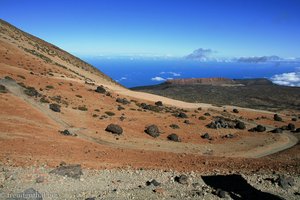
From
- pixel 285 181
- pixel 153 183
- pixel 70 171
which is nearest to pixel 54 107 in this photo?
pixel 70 171

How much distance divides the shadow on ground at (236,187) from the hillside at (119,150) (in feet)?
0.19

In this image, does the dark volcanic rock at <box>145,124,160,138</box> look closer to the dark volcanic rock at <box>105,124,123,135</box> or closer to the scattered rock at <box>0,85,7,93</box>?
the dark volcanic rock at <box>105,124,123,135</box>

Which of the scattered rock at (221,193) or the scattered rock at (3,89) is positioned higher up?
the scattered rock at (3,89)

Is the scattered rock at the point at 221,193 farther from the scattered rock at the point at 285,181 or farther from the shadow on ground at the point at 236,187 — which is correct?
the scattered rock at the point at 285,181

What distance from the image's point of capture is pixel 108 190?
15523 mm

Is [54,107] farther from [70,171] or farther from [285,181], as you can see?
[285,181]

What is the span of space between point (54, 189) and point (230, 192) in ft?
27.7

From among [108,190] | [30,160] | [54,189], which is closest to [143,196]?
[108,190]

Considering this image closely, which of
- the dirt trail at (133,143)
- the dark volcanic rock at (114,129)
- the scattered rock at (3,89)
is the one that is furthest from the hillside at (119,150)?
the scattered rock at (3,89)

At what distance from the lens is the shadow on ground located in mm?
15898

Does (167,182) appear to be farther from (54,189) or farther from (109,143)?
(109,143)

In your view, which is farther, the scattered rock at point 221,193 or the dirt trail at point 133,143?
the dirt trail at point 133,143

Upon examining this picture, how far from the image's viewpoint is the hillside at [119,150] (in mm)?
16047

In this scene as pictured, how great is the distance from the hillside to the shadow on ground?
0.19 ft
